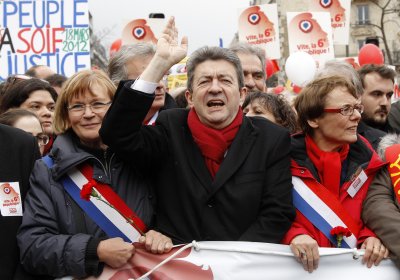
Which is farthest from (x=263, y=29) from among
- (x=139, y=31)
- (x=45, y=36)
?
(x=45, y=36)

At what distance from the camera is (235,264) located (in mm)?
3529

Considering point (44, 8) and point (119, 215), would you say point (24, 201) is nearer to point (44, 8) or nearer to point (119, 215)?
point (119, 215)

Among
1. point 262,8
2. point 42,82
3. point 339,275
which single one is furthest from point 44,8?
point 339,275

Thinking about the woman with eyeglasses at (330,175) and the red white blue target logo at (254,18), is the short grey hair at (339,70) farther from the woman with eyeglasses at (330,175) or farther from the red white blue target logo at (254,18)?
the red white blue target logo at (254,18)

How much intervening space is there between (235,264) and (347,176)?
837 millimetres

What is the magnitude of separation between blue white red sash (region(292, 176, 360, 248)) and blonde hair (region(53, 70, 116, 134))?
3.81ft

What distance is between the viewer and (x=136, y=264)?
3.54 m

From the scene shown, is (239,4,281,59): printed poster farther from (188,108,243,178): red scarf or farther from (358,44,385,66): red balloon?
(188,108,243,178): red scarf

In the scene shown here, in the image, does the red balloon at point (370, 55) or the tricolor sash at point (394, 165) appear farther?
the red balloon at point (370, 55)

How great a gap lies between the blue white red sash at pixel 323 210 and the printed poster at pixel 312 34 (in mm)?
8565

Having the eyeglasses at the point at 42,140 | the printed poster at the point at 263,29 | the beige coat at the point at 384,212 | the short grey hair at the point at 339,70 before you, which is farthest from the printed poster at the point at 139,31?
the beige coat at the point at 384,212

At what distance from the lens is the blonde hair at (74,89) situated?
3771 mm

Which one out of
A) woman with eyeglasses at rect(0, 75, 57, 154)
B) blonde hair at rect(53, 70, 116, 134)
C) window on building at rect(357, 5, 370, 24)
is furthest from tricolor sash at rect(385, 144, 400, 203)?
window on building at rect(357, 5, 370, 24)

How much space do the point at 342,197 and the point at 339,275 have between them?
17.3 inches
